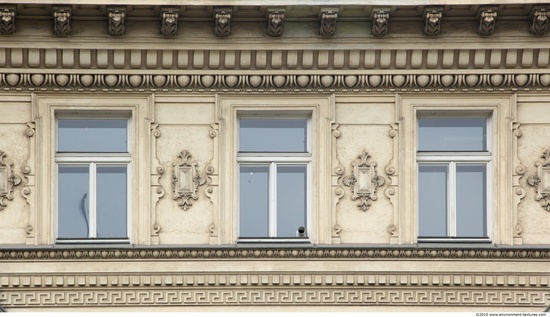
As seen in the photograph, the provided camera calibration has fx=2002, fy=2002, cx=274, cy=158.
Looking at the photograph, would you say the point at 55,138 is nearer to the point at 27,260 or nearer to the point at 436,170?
the point at 27,260

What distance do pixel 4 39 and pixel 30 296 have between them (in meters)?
3.43

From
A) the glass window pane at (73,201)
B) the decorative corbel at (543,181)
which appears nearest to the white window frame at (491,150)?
the decorative corbel at (543,181)

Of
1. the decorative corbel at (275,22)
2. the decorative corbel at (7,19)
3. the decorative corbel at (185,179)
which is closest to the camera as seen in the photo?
the decorative corbel at (7,19)

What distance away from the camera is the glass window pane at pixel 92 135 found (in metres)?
27.2

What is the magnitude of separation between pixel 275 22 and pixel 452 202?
11.4ft

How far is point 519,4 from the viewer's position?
26438 millimetres

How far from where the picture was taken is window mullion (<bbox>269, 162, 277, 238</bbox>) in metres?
27.1

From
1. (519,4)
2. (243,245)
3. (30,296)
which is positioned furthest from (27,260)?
(519,4)

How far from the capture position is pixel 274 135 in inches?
1076

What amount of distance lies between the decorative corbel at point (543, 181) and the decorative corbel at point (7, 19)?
7195 mm

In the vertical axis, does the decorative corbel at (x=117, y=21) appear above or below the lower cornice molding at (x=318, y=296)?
above

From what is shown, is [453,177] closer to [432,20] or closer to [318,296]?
[432,20]

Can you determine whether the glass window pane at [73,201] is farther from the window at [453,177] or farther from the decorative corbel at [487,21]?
the decorative corbel at [487,21]


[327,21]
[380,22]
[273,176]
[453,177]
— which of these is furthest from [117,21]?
[453,177]
